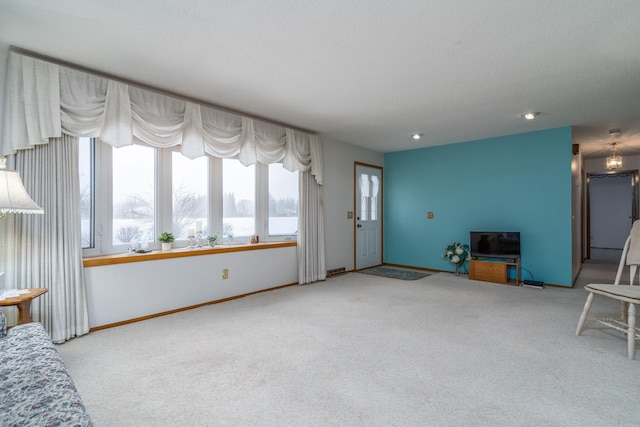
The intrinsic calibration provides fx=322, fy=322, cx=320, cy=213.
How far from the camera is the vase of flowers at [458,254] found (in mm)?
5879

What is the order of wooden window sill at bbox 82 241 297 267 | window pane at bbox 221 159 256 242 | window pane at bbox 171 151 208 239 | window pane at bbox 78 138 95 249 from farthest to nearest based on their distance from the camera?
window pane at bbox 221 159 256 242, window pane at bbox 171 151 208 239, window pane at bbox 78 138 95 249, wooden window sill at bbox 82 241 297 267

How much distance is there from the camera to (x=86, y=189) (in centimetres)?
334

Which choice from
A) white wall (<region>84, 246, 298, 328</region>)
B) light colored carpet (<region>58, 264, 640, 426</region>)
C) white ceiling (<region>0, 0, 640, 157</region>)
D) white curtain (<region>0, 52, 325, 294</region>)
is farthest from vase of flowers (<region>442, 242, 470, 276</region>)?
white curtain (<region>0, 52, 325, 294</region>)

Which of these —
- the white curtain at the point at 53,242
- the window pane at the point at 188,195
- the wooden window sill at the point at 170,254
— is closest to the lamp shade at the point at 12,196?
the white curtain at the point at 53,242

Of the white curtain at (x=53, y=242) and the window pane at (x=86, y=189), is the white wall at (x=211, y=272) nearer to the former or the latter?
the white curtain at (x=53, y=242)

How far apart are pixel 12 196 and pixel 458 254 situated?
601cm

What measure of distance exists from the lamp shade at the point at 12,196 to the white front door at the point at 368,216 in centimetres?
497

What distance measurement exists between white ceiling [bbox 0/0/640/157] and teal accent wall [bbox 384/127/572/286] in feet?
3.67

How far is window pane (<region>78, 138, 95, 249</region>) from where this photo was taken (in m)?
3.31

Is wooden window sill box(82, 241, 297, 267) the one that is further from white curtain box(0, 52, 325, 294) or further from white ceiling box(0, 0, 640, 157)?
white ceiling box(0, 0, 640, 157)

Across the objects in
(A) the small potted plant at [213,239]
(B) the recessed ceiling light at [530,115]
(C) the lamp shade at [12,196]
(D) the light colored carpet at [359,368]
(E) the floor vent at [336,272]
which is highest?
(B) the recessed ceiling light at [530,115]

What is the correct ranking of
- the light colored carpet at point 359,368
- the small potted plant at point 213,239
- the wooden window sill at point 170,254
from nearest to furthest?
the light colored carpet at point 359,368 → the wooden window sill at point 170,254 → the small potted plant at point 213,239

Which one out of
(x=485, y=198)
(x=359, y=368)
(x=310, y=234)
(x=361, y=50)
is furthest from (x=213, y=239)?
(x=485, y=198)

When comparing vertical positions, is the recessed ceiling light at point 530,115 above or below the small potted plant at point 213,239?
above
